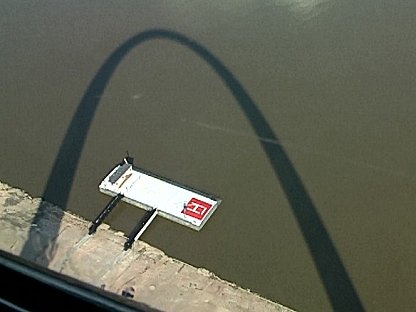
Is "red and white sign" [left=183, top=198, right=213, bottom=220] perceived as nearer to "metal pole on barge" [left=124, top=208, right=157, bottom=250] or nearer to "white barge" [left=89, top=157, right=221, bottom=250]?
"white barge" [left=89, top=157, right=221, bottom=250]

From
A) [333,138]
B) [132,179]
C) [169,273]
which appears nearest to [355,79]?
[333,138]

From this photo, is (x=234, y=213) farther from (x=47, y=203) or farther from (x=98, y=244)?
(x=47, y=203)

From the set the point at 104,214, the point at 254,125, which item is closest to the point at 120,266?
the point at 104,214

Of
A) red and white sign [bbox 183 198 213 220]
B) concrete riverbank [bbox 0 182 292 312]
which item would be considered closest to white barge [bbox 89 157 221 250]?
red and white sign [bbox 183 198 213 220]

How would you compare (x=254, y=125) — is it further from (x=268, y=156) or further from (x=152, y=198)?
(x=152, y=198)

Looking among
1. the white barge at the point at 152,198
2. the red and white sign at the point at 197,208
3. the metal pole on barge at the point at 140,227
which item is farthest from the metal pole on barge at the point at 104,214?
the red and white sign at the point at 197,208

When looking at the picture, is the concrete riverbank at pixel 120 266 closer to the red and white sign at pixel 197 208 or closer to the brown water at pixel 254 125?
the brown water at pixel 254 125
